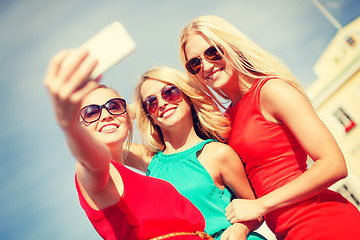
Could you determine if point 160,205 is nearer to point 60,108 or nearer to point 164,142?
point 60,108

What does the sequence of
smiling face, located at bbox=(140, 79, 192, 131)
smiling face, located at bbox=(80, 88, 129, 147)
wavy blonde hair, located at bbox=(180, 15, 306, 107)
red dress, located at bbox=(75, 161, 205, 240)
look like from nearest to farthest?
1. red dress, located at bbox=(75, 161, 205, 240)
2. smiling face, located at bbox=(80, 88, 129, 147)
3. wavy blonde hair, located at bbox=(180, 15, 306, 107)
4. smiling face, located at bbox=(140, 79, 192, 131)

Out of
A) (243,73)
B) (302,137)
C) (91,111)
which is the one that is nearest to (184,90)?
(243,73)

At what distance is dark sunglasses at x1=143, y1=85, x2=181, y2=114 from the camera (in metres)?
2.80

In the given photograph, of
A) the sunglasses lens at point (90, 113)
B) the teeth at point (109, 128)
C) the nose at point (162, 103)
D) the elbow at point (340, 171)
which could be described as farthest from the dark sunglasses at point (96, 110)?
the elbow at point (340, 171)

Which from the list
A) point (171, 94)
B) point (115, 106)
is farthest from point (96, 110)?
point (171, 94)

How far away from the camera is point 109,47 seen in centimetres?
109

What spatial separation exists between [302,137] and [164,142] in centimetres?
160

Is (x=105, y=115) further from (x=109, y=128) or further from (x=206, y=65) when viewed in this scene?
(x=206, y=65)

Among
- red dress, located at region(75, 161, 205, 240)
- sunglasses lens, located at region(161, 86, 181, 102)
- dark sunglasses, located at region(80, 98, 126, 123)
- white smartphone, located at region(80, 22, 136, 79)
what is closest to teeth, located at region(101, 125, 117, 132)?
dark sunglasses, located at region(80, 98, 126, 123)

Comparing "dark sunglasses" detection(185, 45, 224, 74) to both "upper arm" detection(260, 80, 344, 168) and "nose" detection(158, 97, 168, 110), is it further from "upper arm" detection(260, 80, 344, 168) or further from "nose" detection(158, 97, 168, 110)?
"upper arm" detection(260, 80, 344, 168)

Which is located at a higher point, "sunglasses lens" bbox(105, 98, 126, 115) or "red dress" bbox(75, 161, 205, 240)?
"sunglasses lens" bbox(105, 98, 126, 115)

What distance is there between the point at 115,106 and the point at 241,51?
1.36 meters

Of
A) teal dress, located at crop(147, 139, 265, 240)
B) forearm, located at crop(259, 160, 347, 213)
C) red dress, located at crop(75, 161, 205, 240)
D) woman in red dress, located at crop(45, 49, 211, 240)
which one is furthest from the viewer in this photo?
teal dress, located at crop(147, 139, 265, 240)

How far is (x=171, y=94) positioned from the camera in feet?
9.23
